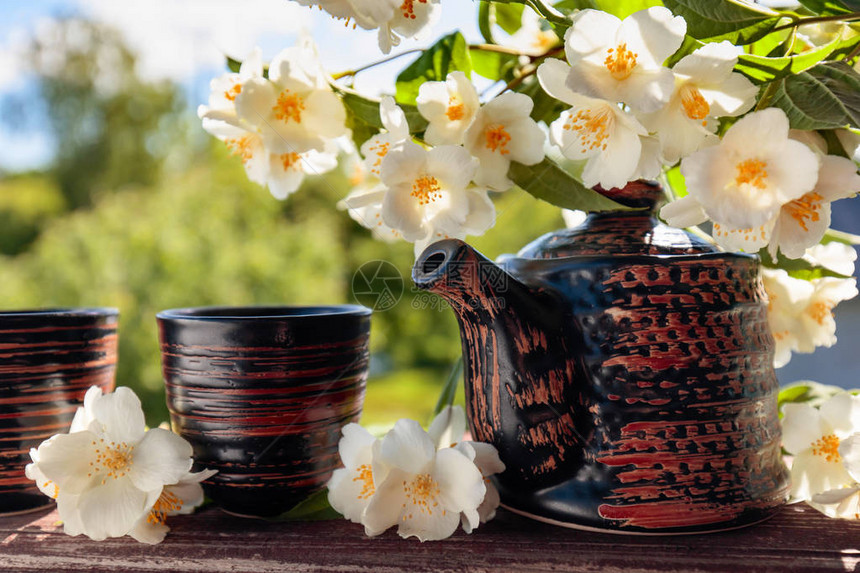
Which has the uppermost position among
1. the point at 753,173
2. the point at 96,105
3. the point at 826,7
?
the point at 96,105

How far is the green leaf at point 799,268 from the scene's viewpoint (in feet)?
1.56

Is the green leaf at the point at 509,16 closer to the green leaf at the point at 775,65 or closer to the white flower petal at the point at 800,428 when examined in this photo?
the green leaf at the point at 775,65

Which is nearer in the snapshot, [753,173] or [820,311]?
[753,173]

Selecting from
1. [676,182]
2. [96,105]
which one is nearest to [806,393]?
[676,182]

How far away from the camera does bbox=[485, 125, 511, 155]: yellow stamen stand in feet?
1.44

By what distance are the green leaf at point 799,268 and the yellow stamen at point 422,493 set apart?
27cm

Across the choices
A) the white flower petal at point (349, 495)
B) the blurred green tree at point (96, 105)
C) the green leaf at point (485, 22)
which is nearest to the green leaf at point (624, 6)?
the green leaf at point (485, 22)

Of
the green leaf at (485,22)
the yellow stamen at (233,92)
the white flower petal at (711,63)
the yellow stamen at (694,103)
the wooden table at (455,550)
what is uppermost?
the green leaf at (485,22)

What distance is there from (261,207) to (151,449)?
3.52 m

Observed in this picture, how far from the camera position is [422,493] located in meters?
0.41

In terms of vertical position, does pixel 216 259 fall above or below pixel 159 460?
above

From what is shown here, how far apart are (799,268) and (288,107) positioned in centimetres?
38

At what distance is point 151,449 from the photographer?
1.39ft

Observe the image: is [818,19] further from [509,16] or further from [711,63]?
[509,16]
